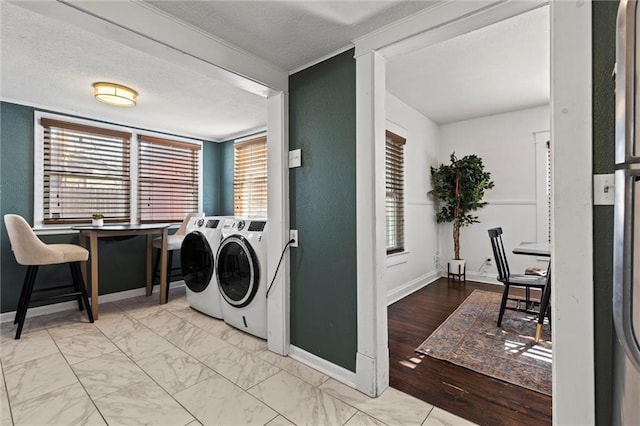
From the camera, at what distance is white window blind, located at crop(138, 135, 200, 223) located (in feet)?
13.5

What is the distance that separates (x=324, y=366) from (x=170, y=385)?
38.5 inches

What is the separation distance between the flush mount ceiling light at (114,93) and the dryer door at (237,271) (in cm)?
162

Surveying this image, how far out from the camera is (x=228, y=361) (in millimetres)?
2188

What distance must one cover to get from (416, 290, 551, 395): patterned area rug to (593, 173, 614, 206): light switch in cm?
131

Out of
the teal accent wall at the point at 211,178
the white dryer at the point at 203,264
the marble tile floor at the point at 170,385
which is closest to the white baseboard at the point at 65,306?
the marble tile floor at the point at 170,385

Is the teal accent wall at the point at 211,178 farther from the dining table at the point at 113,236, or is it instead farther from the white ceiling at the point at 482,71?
the white ceiling at the point at 482,71

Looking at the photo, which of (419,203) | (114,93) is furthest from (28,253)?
(419,203)

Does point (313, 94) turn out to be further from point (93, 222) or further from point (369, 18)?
point (93, 222)

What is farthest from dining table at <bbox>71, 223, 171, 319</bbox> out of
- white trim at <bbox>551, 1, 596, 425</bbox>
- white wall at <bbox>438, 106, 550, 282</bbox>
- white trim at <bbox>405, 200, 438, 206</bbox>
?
white wall at <bbox>438, 106, 550, 282</bbox>

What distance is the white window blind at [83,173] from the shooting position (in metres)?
3.32

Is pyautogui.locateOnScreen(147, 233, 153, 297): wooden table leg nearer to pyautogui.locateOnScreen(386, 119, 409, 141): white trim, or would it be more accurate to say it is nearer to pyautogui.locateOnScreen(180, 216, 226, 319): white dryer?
pyautogui.locateOnScreen(180, 216, 226, 319): white dryer

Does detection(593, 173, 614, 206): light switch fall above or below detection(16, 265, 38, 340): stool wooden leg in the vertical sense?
above

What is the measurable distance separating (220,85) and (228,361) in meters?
2.35

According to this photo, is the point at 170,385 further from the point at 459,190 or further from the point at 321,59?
the point at 459,190
